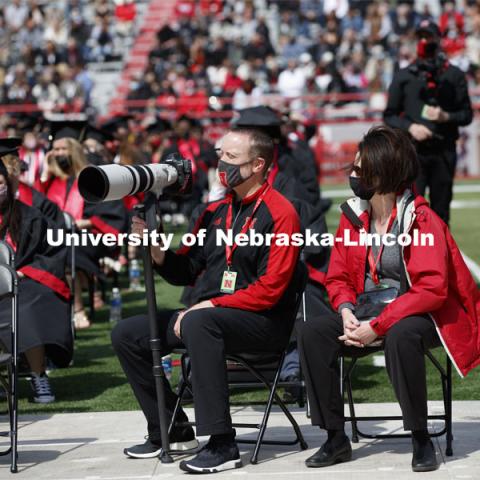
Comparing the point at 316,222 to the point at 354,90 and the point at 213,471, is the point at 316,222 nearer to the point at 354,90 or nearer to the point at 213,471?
the point at 213,471

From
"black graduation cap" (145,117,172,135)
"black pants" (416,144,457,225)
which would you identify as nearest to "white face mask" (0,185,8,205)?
"black pants" (416,144,457,225)

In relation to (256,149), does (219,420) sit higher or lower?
lower

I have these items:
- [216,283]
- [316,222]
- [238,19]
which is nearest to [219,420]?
[216,283]

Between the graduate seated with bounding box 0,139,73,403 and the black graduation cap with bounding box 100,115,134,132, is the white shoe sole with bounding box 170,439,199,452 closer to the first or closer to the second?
the graduate seated with bounding box 0,139,73,403

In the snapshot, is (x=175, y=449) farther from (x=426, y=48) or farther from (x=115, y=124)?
(x=115, y=124)

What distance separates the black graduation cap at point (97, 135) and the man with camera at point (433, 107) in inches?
156

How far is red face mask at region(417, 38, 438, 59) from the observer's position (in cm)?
985

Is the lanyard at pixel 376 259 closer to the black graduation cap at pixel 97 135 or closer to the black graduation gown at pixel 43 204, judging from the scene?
the black graduation gown at pixel 43 204

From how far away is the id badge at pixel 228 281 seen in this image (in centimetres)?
589

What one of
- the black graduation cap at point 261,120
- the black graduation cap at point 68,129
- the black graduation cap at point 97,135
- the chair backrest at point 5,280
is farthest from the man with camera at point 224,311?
the black graduation cap at point 97,135

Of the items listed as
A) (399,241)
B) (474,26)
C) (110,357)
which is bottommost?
(110,357)

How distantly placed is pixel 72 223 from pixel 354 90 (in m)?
20.2

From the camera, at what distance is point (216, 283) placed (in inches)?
239

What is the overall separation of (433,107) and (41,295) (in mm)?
3836
